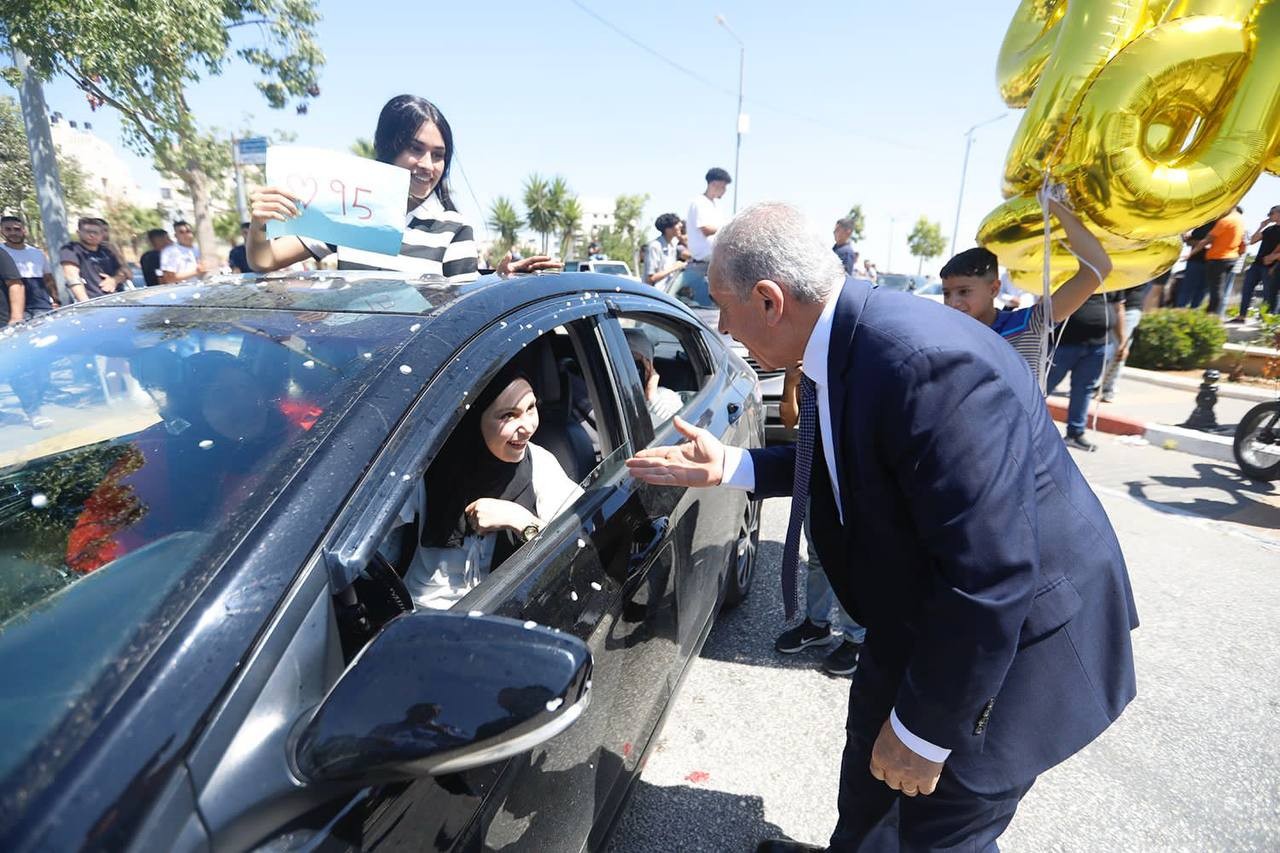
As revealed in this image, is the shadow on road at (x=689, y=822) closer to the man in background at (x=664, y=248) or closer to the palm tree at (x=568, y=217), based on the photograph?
the man in background at (x=664, y=248)

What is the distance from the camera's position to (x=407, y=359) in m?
1.27

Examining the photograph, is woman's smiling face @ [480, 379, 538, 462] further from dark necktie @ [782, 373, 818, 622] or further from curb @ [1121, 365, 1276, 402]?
curb @ [1121, 365, 1276, 402]

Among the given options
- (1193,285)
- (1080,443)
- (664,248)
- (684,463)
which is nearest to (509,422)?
(684,463)

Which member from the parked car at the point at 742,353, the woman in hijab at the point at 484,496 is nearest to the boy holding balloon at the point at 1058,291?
the parked car at the point at 742,353

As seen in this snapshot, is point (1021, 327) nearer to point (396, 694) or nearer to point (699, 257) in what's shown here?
point (396, 694)

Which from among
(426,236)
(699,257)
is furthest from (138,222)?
(426,236)

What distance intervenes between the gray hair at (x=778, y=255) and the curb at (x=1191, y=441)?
247 inches

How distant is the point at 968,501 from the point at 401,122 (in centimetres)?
224

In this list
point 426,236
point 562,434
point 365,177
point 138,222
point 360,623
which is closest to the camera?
point 360,623

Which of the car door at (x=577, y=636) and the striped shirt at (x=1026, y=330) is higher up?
the striped shirt at (x=1026, y=330)

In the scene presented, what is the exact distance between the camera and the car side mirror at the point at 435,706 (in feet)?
2.77

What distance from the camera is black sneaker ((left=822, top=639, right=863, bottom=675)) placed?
2914mm

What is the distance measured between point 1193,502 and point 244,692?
6213 millimetres

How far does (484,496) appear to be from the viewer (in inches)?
68.4
